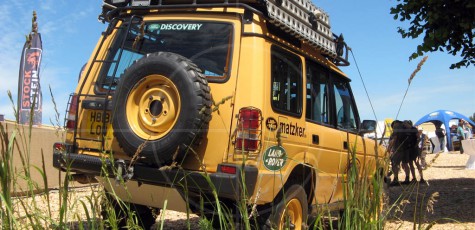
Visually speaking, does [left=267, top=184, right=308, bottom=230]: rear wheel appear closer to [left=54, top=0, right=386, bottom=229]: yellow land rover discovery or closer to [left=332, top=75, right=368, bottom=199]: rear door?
[left=54, top=0, right=386, bottom=229]: yellow land rover discovery

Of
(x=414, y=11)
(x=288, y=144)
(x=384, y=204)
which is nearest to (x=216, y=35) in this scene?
(x=288, y=144)

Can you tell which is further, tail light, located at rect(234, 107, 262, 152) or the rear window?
the rear window

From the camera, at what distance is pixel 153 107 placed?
362 centimetres

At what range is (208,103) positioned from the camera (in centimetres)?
345

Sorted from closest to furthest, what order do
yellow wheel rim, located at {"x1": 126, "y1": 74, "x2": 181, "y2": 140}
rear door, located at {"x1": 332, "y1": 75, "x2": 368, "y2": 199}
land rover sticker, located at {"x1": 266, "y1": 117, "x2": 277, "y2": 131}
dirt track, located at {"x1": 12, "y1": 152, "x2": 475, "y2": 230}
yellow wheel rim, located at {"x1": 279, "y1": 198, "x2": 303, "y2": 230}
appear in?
dirt track, located at {"x1": 12, "y1": 152, "x2": 475, "y2": 230}, yellow wheel rim, located at {"x1": 126, "y1": 74, "x2": 181, "y2": 140}, land rover sticker, located at {"x1": 266, "y1": 117, "x2": 277, "y2": 131}, yellow wheel rim, located at {"x1": 279, "y1": 198, "x2": 303, "y2": 230}, rear door, located at {"x1": 332, "y1": 75, "x2": 368, "y2": 199}

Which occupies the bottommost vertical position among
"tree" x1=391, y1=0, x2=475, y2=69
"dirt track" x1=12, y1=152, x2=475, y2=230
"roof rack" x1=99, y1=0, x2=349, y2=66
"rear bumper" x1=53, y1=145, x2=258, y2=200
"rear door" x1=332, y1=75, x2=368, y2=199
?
"dirt track" x1=12, y1=152, x2=475, y2=230

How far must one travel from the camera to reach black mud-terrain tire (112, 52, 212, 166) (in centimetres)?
338

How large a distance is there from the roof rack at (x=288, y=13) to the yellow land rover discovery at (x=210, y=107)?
0.01m

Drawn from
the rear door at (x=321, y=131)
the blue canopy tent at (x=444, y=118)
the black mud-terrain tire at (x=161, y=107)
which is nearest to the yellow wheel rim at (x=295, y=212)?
the rear door at (x=321, y=131)

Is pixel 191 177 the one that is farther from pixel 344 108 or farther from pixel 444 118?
pixel 444 118

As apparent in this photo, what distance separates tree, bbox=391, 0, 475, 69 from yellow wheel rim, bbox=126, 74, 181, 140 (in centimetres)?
548

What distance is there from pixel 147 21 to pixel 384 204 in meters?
2.84

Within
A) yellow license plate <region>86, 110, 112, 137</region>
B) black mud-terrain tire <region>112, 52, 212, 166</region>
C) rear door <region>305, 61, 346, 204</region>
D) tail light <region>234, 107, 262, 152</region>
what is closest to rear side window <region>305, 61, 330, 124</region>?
rear door <region>305, 61, 346, 204</region>

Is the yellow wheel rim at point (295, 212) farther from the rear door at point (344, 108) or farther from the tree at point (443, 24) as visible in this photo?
the tree at point (443, 24)
